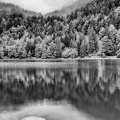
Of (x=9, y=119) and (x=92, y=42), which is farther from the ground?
(x=92, y=42)

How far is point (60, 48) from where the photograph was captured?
132750 millimetres

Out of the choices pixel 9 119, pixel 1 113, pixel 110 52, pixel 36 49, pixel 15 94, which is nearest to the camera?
pixel 9 119

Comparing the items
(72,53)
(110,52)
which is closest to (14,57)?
(72,53)

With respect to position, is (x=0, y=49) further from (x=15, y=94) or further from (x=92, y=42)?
(x=15, y=94)

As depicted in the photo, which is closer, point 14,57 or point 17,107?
point 17,107

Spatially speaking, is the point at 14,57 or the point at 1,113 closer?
the point at 1,113

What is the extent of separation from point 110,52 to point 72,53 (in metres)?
25.2

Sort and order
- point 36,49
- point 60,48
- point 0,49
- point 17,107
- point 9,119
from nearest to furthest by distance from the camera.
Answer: point 9,119, point 17,107, point 60,48, point 36,49, point 0,49

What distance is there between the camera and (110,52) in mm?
110750

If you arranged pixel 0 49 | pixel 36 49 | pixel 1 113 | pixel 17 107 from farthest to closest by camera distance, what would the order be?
pixel 0 49 < pixel 36 49 < pixel 17 107 < pixel 1 113

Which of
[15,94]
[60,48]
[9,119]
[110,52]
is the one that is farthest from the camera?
[60,48]

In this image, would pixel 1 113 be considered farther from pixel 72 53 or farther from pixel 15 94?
pixel 72 53

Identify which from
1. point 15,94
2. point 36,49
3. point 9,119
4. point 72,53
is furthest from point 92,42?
point 9,119

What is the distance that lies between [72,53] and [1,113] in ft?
366
